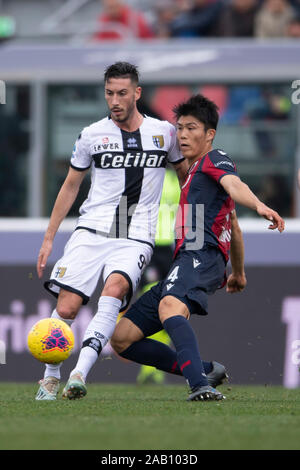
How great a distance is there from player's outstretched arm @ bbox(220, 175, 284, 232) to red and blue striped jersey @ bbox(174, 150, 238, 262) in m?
0.13

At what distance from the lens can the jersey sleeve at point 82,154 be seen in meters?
6.86

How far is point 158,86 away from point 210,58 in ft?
2.40

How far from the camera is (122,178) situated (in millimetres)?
6820

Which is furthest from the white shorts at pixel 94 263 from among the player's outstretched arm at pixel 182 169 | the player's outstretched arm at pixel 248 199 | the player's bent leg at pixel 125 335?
the player's outstretched arm at pixel 248 199

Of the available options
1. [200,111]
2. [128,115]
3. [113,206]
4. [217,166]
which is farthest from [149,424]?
[128,115]

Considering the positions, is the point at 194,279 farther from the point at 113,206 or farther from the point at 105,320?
the point at 113,206

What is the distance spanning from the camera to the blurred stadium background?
9.67 meters

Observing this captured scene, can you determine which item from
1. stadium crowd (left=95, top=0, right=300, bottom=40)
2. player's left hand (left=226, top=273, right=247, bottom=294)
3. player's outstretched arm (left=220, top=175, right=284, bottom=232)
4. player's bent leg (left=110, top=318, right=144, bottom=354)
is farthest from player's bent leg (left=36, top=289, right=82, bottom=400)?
stadium crowd (left=95, top=0, right=300, bottom=40)

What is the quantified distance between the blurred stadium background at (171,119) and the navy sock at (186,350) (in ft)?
11.5

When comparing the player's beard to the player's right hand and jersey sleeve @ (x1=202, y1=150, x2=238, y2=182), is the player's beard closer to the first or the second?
jersey sleeve @ (x1=202, y1=150, x2=238, y2=182)

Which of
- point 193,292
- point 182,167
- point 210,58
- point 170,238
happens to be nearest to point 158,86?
point 210,58
